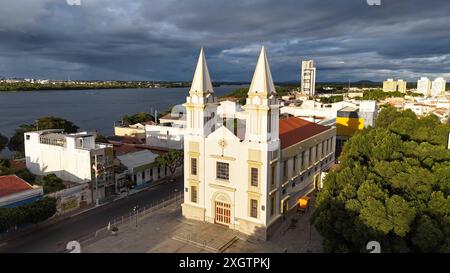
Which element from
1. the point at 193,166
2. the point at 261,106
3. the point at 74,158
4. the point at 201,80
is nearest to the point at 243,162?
the point at 261,106

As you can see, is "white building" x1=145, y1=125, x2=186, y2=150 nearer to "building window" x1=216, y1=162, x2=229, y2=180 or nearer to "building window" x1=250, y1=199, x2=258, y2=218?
"building window" x1=216, y1=162, x2=229, y2=180

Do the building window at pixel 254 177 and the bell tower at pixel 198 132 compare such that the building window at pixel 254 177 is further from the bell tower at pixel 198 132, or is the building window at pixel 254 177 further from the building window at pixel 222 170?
the bell tower at pixel 198 132

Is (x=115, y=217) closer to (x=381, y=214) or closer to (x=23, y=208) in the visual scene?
(x=23, y=208)

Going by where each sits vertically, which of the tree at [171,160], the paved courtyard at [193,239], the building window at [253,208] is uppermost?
the tree at [171,160]

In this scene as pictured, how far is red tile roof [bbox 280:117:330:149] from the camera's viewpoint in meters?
32.1

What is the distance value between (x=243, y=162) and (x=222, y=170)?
6.84 ft

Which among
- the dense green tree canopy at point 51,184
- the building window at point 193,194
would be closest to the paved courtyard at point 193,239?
the building window at point 193,194

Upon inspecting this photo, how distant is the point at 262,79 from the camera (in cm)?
2659

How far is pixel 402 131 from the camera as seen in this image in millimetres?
33000

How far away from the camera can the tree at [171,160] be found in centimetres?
4043

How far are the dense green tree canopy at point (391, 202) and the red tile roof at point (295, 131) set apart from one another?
23.8ft

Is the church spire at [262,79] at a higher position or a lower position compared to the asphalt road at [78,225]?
higher

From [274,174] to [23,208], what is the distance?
18.2m
